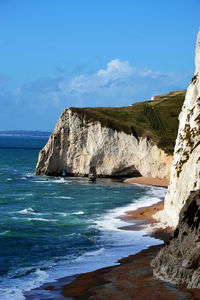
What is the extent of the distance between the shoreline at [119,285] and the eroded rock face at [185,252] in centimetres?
60

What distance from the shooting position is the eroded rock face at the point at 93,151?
9044cm

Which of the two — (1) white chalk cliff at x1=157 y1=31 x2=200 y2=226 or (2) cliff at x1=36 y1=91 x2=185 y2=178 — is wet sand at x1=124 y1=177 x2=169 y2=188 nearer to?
(2) cliff at x1=36 y1=91 x2=185 y2=178

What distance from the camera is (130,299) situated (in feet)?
73.3

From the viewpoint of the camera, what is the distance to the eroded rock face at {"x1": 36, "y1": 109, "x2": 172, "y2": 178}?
297 ft

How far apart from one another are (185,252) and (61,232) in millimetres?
20888

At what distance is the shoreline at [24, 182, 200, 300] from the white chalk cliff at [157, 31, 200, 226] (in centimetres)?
898

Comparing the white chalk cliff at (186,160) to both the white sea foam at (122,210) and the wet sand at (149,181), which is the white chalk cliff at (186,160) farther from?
the wet sand at (149,181)

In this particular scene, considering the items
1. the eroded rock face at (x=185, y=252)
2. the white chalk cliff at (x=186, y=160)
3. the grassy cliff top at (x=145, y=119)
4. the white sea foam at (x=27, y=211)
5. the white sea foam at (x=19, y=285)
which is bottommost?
the white sea foam at (x=19, y=285)

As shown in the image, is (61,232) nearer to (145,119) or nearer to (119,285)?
(119,285)

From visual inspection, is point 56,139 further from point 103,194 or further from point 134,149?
point 103,194

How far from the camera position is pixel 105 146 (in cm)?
9200

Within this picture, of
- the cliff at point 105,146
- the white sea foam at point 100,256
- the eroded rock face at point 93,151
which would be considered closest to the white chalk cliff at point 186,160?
the white sea foam at point 100,256

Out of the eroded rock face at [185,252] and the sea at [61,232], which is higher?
the eroded rock face at [185,252]

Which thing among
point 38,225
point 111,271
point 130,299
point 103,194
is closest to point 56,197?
point 103,194
